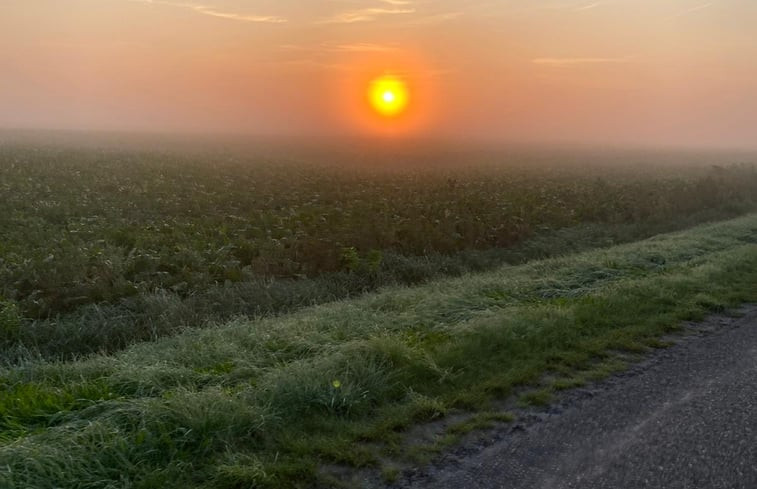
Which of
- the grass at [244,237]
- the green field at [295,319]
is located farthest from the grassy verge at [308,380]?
the grass at [244,237]

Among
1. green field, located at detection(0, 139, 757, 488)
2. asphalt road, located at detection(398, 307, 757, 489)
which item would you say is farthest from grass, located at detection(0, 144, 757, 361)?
asphalt road, located at detection(398, 307, 757, 489)

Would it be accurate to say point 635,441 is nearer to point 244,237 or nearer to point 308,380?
point 308,380

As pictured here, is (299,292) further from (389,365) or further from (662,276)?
(662,276)

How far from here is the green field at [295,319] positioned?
4.85m

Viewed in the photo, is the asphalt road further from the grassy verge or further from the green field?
the grassy verge

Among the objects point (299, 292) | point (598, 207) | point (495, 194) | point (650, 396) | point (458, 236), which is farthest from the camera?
point (495, 194)

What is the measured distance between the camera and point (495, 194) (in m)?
24.7

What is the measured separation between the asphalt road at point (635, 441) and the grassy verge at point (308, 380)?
1.79 feet

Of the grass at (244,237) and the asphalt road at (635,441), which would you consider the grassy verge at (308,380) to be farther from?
the grass at (244,237)

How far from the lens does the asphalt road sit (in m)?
4.52

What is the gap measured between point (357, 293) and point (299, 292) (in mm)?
1368

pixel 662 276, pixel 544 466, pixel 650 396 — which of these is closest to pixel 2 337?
pixel 544 466

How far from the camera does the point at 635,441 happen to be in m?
5.09

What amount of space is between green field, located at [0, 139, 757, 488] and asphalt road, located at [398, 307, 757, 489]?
0.36m
